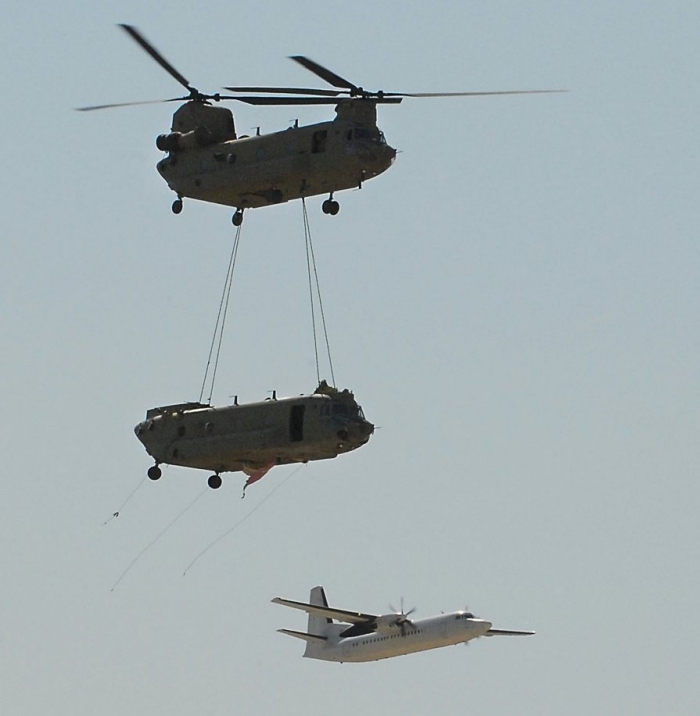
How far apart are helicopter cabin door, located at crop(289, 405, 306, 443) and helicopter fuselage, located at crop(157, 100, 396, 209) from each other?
815cm

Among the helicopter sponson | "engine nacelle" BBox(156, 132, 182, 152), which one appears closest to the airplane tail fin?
the helicopter sponson

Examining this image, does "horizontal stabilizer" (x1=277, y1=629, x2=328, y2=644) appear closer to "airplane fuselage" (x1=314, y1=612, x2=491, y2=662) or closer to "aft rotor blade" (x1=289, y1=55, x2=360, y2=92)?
"airplane fuselage" (x1=314, y1=612, x2=491, y2=662)

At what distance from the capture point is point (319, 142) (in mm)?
75438

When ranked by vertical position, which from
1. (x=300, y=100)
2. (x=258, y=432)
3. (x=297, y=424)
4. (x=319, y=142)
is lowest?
(x=297, y=424)

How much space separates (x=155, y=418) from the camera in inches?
3238

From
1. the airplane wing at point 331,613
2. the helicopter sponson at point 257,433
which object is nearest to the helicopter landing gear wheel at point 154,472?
the helicopter sponson at point 257,433

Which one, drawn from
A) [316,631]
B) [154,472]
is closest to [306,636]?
[316,631]

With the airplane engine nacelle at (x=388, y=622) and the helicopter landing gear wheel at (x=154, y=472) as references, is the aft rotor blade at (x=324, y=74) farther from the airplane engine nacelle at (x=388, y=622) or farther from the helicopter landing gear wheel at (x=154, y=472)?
the airplane engine nacelle at (x=388, y=622)

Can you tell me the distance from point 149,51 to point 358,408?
1651 cm

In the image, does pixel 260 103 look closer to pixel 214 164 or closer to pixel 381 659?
pixel 214 164

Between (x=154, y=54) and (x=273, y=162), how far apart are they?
740cm

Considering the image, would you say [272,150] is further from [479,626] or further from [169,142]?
[479,626]

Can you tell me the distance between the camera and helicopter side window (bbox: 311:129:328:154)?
75.2 m

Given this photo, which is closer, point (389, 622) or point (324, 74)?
point (324, 74)
